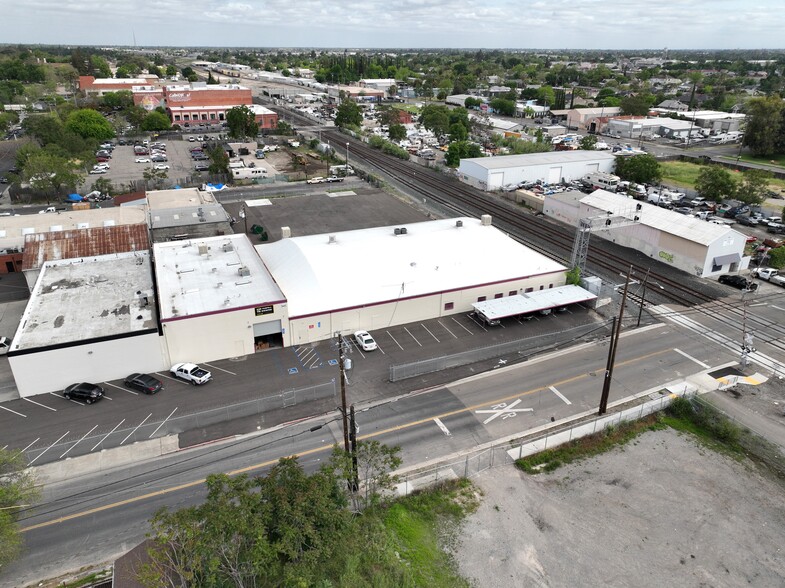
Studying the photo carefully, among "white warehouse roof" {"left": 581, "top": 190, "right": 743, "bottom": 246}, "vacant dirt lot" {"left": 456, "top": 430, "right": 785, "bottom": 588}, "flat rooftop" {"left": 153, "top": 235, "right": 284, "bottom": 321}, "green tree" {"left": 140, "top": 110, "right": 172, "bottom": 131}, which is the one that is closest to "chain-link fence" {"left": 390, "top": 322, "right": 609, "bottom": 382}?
"vacant dirt lot" {"left": 456, "top": 430, "right": 785, "bottom": 588}

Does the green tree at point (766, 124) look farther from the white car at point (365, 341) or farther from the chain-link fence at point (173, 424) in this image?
the chain-link fence at point (173, 424)

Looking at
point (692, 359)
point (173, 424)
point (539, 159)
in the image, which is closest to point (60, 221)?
point (173, 424)

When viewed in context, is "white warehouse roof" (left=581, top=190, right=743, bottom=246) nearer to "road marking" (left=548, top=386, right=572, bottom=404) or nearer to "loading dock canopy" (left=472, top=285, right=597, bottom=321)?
"loading dock canopy" (left=472, top=285, right=597, bottom=321)

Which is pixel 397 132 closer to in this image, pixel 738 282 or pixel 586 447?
pixel 738 282

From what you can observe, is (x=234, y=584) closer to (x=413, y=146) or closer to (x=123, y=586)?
(x=123, y=586)

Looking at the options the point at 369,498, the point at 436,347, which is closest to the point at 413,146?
the point at 436,347

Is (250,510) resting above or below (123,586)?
above

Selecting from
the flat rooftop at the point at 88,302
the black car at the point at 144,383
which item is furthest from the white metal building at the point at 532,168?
the black car at the point at 144,383
